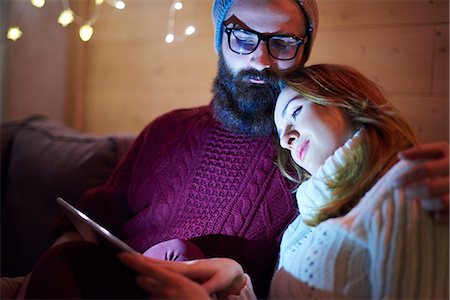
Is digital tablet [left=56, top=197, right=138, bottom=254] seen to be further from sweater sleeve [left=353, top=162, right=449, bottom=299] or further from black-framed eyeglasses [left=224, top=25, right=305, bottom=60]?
black-framed eyeglasses [left=224, top=25, right=305, bottom=60]

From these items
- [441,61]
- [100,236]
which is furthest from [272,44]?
[100,236]

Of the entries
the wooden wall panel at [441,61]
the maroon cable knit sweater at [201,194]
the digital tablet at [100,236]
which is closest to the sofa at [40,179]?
the maroon cable knit sweater at [201,194]

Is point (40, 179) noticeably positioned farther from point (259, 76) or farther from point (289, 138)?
point (289, 138)

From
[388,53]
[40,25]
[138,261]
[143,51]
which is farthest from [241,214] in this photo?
[40,25]

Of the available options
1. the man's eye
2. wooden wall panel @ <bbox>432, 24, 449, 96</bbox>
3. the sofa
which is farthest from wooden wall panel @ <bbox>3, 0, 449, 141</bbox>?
the man's eye

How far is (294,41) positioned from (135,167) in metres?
0.58

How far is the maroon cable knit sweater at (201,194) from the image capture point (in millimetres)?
1098

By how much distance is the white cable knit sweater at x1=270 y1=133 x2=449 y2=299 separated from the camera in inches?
25.2

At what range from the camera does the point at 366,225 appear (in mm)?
671

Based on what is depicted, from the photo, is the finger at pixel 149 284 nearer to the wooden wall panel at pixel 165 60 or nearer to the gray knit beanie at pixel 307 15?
the gray knit beanie at pixel 307 15

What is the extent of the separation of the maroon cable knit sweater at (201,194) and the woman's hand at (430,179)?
474mm

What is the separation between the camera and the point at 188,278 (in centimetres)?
72

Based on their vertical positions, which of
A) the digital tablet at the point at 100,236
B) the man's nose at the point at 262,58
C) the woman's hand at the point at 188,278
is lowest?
the woman's hand at the point at 188,278

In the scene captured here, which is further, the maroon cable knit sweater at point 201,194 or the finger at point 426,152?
the maroon cable knit sweater at point 201,194
